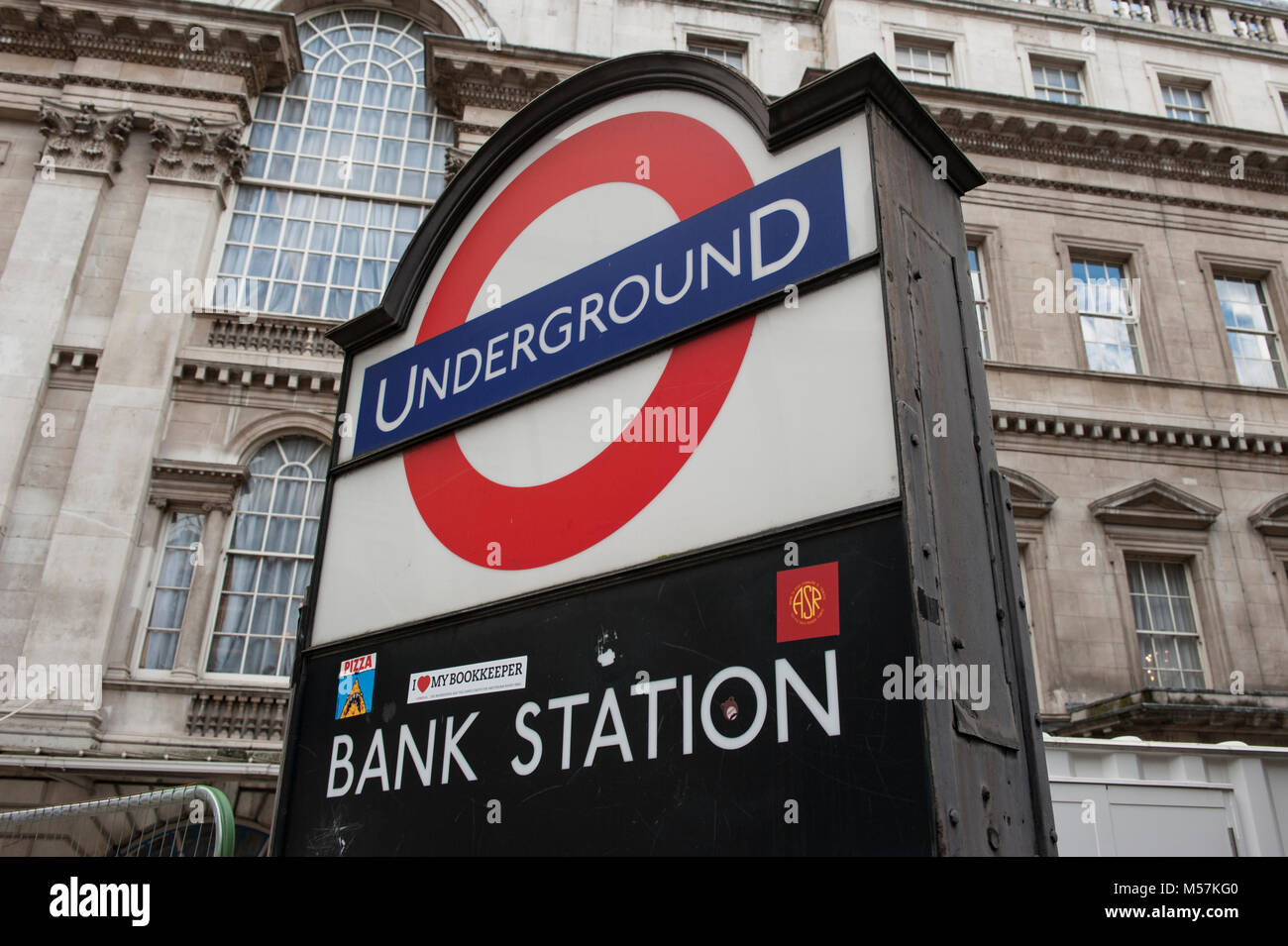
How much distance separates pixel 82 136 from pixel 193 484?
611 centimetres

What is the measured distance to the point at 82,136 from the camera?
14.5 m

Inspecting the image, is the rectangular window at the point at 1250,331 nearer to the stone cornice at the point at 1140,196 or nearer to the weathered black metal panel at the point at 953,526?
the stone cornice at the point at 1140,196

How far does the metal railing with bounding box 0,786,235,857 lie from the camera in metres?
4.91

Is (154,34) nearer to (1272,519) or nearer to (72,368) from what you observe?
(72,368)

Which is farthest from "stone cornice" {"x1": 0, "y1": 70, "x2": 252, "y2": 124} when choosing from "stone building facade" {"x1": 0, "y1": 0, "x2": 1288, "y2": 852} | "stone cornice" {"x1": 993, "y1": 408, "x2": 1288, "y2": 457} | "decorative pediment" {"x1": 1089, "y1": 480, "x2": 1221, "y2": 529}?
"decorative pediment" {"x1": 1089, "y1": 480, "x2": 1221, "y2": 529}

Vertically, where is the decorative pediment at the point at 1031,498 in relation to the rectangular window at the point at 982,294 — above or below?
below

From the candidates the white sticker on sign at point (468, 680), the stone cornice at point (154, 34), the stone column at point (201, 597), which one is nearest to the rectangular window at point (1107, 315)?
the stone column at point (201, 597)

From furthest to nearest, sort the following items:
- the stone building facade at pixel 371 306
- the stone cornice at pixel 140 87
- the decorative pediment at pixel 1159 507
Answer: the stone cornice at pixel 140 87, the decorative pediment at pixel 1159 507, the stone building facade at pixel 371 306

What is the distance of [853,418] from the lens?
5.64ft

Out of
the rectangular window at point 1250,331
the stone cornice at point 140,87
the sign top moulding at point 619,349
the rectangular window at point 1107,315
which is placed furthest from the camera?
the rectangular window at point 1250,331

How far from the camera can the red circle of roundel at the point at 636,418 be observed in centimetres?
202

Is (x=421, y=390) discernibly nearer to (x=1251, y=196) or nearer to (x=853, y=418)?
(x=853, y=418)

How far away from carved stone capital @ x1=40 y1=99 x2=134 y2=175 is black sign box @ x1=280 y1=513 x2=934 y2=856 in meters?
15.2

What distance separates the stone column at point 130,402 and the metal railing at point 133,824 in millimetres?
5598
